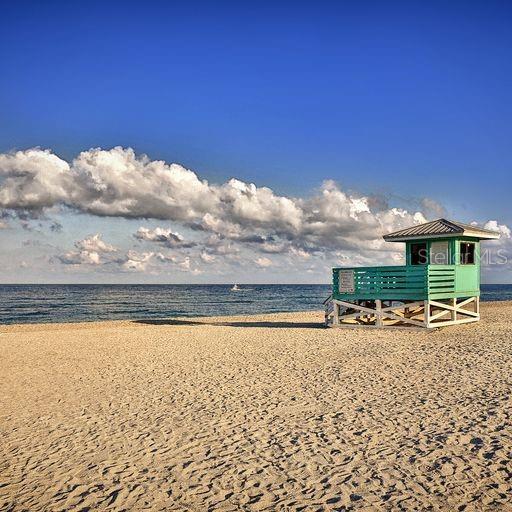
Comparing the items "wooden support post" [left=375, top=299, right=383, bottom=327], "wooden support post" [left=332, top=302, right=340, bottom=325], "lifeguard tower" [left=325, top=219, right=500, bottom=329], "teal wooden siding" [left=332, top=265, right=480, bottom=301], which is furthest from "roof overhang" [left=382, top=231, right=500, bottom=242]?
"wooden support post" [left=332, top=302, right=340, bottom=325]

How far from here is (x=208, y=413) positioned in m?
8.52

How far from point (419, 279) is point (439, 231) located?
2.44m

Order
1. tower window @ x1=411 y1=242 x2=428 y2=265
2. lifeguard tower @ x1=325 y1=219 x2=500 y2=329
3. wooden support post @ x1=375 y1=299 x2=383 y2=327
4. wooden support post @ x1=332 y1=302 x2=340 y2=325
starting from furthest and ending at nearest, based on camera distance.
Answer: wooden support post @ x1=332 y1=302 x2=340 y2=325, tower window @ x1=411 y1=242 x2=428 y2=265, wooden support post @ x1=375 y1=299 x2=383 y2=327, lifeguard tower @ x1=325 y1=219 x2=500 y2=329

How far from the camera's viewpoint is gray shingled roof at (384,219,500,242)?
19.8 meters

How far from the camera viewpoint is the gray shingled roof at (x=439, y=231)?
1975cm

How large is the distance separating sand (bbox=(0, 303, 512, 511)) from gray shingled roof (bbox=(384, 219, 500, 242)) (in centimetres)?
661

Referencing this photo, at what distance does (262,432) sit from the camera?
7.38 meters

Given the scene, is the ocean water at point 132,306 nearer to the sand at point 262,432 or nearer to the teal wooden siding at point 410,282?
the teal wooden siding at point 410,282

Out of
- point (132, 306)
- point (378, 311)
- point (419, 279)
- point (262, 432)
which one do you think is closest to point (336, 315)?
point (378, 311)

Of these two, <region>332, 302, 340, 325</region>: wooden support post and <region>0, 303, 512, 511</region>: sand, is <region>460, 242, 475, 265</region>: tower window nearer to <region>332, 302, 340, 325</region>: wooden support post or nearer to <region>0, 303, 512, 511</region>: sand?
<region>332, 302, 340, 325</region>: wooden support post

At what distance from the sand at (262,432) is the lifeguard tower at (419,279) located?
17.5ft

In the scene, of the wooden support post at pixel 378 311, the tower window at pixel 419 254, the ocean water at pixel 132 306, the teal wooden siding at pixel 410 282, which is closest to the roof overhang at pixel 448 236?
the tower window at pixel 419 254

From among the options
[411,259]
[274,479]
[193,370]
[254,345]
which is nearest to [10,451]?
[274,479]

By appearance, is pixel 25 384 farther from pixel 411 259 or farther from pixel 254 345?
pixel 411 259
